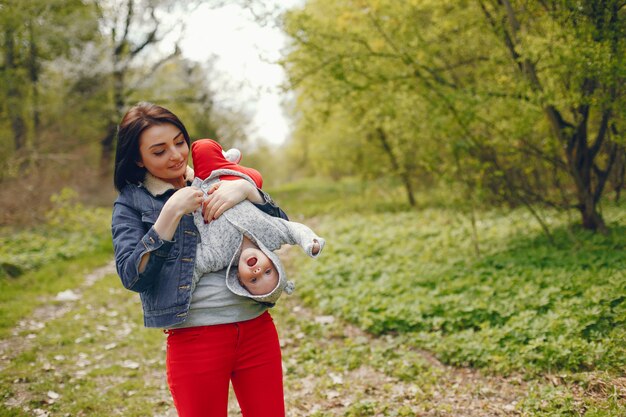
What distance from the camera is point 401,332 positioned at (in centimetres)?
526

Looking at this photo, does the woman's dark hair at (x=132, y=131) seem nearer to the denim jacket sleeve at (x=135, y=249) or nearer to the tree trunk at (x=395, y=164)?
the denim jacket sleeve at (x=135, y=249)

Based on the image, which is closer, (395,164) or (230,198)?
(230,198)

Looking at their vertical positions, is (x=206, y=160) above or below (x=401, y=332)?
above

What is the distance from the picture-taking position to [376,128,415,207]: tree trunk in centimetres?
1391

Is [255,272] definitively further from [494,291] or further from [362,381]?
[494,291]

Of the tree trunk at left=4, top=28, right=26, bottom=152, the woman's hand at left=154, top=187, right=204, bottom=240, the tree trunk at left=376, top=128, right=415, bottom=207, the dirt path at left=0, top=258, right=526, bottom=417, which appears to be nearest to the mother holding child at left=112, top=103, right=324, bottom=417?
the woman's hand at left=154, top=187, right=204, bottom=240

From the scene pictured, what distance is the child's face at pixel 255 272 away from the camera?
203cm

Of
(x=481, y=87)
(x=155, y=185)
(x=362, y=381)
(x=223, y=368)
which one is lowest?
(x=362, y=381)

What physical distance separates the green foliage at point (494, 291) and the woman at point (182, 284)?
2784 mm

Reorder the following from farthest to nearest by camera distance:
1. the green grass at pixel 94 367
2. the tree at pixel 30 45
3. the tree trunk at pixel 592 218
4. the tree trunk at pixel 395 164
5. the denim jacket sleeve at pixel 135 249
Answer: the tree trunk at pixel 395 164, the tree at pixel 30 45, the tree trunk at pixel 592 218, the green grass at pixel 94 367, the denim jacket sleeve at pixel 135 249

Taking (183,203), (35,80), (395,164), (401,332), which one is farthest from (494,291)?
(35,80)

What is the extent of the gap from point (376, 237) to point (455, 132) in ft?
10.0

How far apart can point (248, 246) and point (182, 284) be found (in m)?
0.31

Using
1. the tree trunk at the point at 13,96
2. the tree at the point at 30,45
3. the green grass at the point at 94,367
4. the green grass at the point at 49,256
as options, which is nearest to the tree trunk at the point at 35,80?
the tree at the point at 30,45
